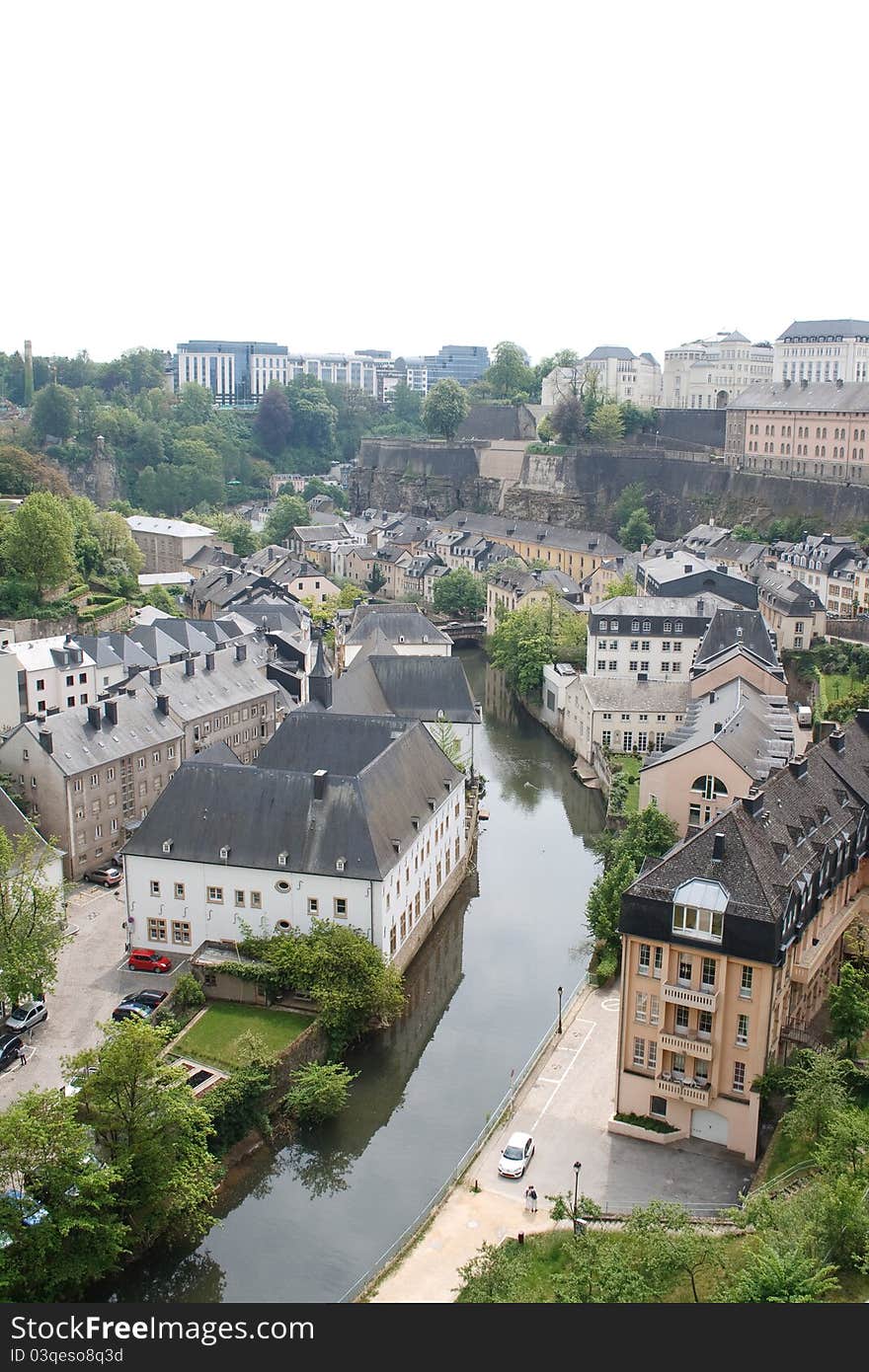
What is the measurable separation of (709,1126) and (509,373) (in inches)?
3591

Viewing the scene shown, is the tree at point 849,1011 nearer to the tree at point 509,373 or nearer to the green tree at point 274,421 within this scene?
the tree at point 509,373

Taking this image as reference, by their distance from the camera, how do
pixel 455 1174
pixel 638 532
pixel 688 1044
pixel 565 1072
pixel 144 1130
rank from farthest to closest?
pixel 638 532 < pixel 565 1072 < pixel 688 1044 < pixel 455 1174 < pixel 144 1130

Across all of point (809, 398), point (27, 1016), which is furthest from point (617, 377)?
point (27, 1016)

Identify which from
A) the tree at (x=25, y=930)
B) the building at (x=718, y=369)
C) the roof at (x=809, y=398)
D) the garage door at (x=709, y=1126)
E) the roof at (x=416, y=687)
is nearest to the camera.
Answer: the garage door at (x=709, y=1126)

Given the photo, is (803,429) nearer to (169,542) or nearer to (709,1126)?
(169,542)

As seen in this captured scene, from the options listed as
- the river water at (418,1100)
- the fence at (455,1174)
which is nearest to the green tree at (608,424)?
the river water at (418,1100)

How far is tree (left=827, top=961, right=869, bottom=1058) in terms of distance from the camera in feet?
69.1

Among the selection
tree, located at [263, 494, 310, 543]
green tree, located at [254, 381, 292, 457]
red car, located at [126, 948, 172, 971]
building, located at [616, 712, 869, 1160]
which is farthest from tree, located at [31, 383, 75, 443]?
A: building, located at [616, 712, 869, 1160]

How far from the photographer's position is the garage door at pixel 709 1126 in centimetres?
2031

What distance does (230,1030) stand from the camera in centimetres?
2292

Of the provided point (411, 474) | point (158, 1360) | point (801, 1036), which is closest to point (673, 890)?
point (801, 1036)

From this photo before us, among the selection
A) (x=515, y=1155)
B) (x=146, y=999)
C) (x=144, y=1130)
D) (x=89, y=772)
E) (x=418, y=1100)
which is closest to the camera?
(x=144, y=1130)

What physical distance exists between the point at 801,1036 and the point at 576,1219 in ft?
17.9

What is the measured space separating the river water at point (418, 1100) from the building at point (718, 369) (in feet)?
196
